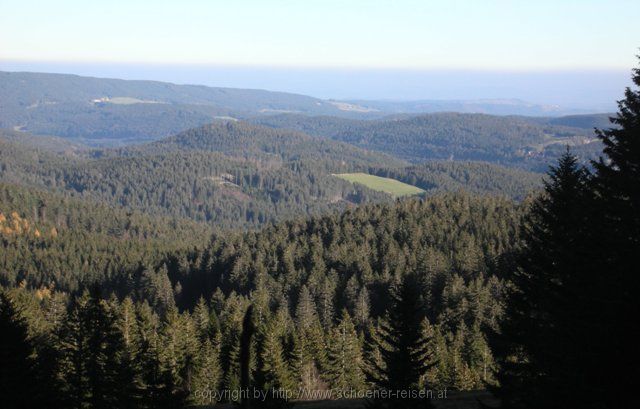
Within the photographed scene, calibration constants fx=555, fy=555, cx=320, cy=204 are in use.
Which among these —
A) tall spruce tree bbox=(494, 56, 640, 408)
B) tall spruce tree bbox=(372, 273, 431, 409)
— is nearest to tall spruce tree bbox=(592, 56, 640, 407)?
tall spruce tree bbox=(494, 56, 640, 408)

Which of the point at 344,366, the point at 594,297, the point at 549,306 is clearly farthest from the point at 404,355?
the point at 344,366

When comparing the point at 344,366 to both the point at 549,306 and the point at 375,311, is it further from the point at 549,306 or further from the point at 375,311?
the point at 375,311

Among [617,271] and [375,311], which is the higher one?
[617,271]

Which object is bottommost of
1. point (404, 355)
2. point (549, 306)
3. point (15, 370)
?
point (15, 370)

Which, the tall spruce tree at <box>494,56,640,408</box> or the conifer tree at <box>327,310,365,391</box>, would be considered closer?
the tall spruce tree at <box>494,56,640,408</box>

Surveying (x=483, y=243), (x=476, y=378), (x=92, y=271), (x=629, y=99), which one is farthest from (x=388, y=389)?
(x=92, y=271)

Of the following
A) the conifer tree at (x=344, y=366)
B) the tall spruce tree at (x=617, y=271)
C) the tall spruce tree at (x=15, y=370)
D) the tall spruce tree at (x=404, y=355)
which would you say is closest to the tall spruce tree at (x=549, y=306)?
the tall spruce tree at (x=617, y=271)

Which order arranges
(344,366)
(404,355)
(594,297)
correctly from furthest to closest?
(344,366) → (404,355) → (594,297)

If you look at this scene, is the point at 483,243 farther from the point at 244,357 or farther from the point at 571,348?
the point at 244,357

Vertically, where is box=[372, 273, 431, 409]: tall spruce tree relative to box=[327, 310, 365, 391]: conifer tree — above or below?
above

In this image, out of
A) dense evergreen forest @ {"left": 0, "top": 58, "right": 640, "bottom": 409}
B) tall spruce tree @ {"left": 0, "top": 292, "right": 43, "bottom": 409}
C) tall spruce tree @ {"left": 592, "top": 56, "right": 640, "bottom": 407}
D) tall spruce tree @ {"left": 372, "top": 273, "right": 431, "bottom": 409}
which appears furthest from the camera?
tall spruce tree @ {"left": 0, "top": 292, "right": 43, "bottom": 409}

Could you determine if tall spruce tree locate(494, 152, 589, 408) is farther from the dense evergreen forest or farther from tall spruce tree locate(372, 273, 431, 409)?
tall spruce tree locate(372, 273, 431, 409)
